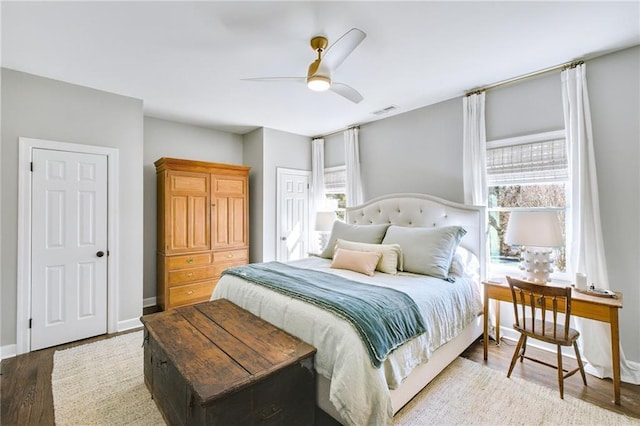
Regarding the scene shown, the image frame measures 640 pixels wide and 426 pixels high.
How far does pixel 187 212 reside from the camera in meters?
4.04

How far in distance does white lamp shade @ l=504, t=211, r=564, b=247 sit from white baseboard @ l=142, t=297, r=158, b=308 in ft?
15.4

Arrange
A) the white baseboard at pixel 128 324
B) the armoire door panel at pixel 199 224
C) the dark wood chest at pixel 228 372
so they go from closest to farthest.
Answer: the dark wood chest at pixel 228 372 < the white baseboard at pixel 128 324 < the armoire door panel at pixel 199 224

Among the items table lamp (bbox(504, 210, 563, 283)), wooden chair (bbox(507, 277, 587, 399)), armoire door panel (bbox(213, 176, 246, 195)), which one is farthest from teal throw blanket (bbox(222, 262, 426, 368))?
armoire door panel (bbox(213, 176, 246, 195))

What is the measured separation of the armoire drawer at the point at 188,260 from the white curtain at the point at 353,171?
236 centimetres

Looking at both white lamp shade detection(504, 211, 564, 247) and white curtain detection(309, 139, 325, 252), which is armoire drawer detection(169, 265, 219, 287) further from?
white lamp shade detection(504, 211, 564, 247)

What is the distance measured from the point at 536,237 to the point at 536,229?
0.22 ft

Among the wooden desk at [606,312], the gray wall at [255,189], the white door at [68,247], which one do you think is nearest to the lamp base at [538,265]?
A: the wooden desk at [606,312]

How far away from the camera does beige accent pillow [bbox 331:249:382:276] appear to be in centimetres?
281

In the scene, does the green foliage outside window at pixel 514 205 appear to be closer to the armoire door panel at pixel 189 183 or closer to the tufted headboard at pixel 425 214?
the tufted headboard at pixel 425 214

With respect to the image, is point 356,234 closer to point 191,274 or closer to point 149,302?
point 191,274

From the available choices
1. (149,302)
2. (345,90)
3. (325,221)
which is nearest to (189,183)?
(149,302)

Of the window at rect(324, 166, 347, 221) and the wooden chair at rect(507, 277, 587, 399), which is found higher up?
the window at rect(324, 166, 347, 221)

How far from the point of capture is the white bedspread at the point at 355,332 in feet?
5.04

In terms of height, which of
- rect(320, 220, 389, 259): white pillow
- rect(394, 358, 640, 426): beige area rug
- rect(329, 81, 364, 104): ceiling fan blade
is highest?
rect(329, 81, 364, 104): ceiling fan blade
